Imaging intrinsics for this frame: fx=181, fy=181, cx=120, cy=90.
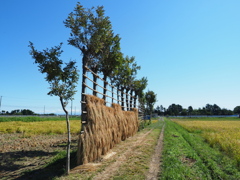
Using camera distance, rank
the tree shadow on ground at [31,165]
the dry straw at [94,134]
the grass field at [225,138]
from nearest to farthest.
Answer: the tree shadow on ground at [31,165]
the dry straw at [94,134]
the grass field at [225,138]

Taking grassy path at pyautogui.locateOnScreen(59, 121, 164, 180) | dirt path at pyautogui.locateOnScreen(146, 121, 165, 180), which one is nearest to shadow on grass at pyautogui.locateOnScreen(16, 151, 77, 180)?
grassy path at pyautogui.locateOnScreen(59, 121, 164, 180)

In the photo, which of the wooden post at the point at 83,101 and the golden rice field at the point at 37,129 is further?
the golden rice field at the point at 37,129

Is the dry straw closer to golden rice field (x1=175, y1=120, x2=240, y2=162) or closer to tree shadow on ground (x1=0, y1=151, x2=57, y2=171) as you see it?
tree shadow on ground (x1=0, y1=151, x2=57, y2=171)

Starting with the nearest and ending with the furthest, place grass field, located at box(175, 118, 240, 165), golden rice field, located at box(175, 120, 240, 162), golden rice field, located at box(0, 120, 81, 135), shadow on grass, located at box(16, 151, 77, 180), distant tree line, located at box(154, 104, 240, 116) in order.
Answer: shadow on grass, located at box(16, 151, 77, 180) → grass field, located at box(175, 118, 240, 165) → golden rice field, located at box(175, 120, 240, 162) → golden rice field, located at box(0, 120, 81, 135) → distant tree line, located at box(154, 104, 240, 116)

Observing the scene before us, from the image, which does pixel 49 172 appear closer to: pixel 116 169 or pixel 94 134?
pixel 94 134

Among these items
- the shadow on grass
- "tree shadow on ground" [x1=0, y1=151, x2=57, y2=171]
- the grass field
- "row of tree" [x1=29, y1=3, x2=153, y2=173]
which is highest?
"row of tree" [x1=29, y1=3, x2=153, y2=173]

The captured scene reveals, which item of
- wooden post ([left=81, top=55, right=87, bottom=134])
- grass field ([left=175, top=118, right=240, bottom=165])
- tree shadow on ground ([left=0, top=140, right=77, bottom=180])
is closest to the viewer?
tree shadow on ground ([left=0, top=140, right=77, bottom=180])

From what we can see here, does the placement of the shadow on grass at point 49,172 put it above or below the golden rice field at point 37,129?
below

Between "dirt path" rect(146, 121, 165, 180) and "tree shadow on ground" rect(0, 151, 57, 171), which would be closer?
"dirt path" rect(146, 121, 165, 180)

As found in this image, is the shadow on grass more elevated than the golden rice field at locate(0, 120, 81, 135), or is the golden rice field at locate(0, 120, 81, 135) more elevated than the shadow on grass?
the golden rice field at locate(0, 120, 81, 135)

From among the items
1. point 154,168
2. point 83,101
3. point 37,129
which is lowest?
point 154,168

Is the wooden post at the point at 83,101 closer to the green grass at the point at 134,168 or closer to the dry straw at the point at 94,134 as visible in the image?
Answer: the dry straw at the point at 94,134

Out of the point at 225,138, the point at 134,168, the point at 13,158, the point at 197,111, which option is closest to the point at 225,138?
the point at 225,138

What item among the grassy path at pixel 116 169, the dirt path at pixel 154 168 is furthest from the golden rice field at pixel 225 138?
the grassy path at pixel 116 169
